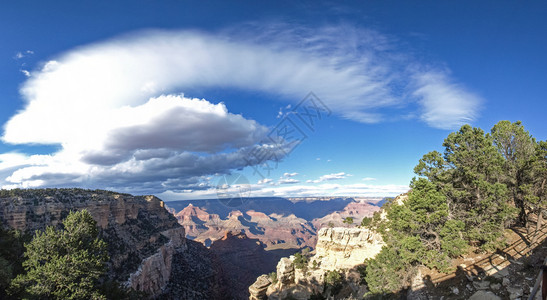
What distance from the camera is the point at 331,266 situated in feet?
173

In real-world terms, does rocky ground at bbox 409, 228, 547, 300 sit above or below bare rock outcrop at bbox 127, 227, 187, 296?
above

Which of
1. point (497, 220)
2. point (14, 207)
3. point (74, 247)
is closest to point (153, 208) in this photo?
point (14, 207)

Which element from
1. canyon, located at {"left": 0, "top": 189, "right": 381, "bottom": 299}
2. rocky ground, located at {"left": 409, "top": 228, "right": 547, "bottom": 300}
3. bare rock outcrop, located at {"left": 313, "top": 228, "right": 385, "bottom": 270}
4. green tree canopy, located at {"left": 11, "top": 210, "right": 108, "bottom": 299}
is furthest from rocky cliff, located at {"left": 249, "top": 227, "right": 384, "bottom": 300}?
green tree canopy, located at {"left": 11, "top": 210, "right": 108, "bottom": 299}

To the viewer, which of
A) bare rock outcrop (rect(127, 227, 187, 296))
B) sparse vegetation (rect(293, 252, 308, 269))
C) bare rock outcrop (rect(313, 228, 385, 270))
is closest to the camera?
bare rock outcrop (rect(313, 228, 385, 270))

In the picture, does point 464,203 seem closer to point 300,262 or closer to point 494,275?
point 494,275

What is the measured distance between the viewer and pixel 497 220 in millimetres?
29453

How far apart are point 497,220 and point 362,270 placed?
2365 centimetres

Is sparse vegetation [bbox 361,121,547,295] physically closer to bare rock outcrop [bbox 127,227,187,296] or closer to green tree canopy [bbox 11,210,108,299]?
green tree canopy [bbox 11,210,108,299]

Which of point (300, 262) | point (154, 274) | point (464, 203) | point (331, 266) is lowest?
point (154, 274)

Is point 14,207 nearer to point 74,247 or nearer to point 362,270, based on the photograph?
point 74,247

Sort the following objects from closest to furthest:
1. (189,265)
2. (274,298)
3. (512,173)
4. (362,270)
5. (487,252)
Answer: (487,252) < (512,173) < (362,270) < (274,298) < (189,265)

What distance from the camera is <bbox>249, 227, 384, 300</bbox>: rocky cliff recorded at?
4759 cm

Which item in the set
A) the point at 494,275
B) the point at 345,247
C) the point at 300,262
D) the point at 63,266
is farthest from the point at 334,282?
the point at 63,266

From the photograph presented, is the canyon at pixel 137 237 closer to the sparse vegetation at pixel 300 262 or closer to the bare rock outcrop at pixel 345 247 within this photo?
the bare rock outcrop at pixel 345 247
